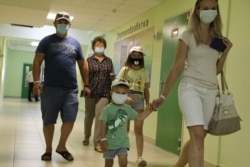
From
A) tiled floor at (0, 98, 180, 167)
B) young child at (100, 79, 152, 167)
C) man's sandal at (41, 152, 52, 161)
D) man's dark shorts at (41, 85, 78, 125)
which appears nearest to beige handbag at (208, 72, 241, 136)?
young child at (100, 79, 152, 167)

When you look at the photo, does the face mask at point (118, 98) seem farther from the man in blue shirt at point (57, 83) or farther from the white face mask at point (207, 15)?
the man in blue shirt at point (57, 83)

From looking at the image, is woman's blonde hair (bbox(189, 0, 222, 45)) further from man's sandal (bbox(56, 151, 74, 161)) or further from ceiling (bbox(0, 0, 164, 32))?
ceiling (bbox(0, 0, 164, 32))

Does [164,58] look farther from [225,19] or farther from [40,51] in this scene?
[40,51]

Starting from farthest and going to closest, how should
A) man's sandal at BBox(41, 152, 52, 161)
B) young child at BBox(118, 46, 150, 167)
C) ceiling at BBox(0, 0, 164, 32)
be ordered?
1. ceiling at BBox(0, 0, 164, 32)
2. young child at BBox(118, 46, 150, 167)
3. man's sandal at BBox(41, 152, 52, 161)

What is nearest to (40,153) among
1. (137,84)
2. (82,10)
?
(137,84)

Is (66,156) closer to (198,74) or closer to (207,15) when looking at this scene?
(198,74)

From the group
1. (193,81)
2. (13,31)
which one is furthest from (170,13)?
(13,31)

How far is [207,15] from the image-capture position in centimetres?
261

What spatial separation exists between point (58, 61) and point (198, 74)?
78.6 inches

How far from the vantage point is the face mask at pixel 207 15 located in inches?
103

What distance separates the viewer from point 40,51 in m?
4.08

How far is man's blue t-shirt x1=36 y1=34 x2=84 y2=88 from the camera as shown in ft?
13.3

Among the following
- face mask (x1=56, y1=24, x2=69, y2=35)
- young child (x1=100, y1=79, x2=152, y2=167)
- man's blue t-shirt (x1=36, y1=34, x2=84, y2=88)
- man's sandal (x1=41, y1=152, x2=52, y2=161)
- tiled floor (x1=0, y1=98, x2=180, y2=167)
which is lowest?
tiled floor (x1=0, y1=98, x2=180, y2=167)

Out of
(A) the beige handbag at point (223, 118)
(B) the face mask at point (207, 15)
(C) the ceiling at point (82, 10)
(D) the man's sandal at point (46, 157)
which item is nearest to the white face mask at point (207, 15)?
(B) the face mask at point (207, 15)
